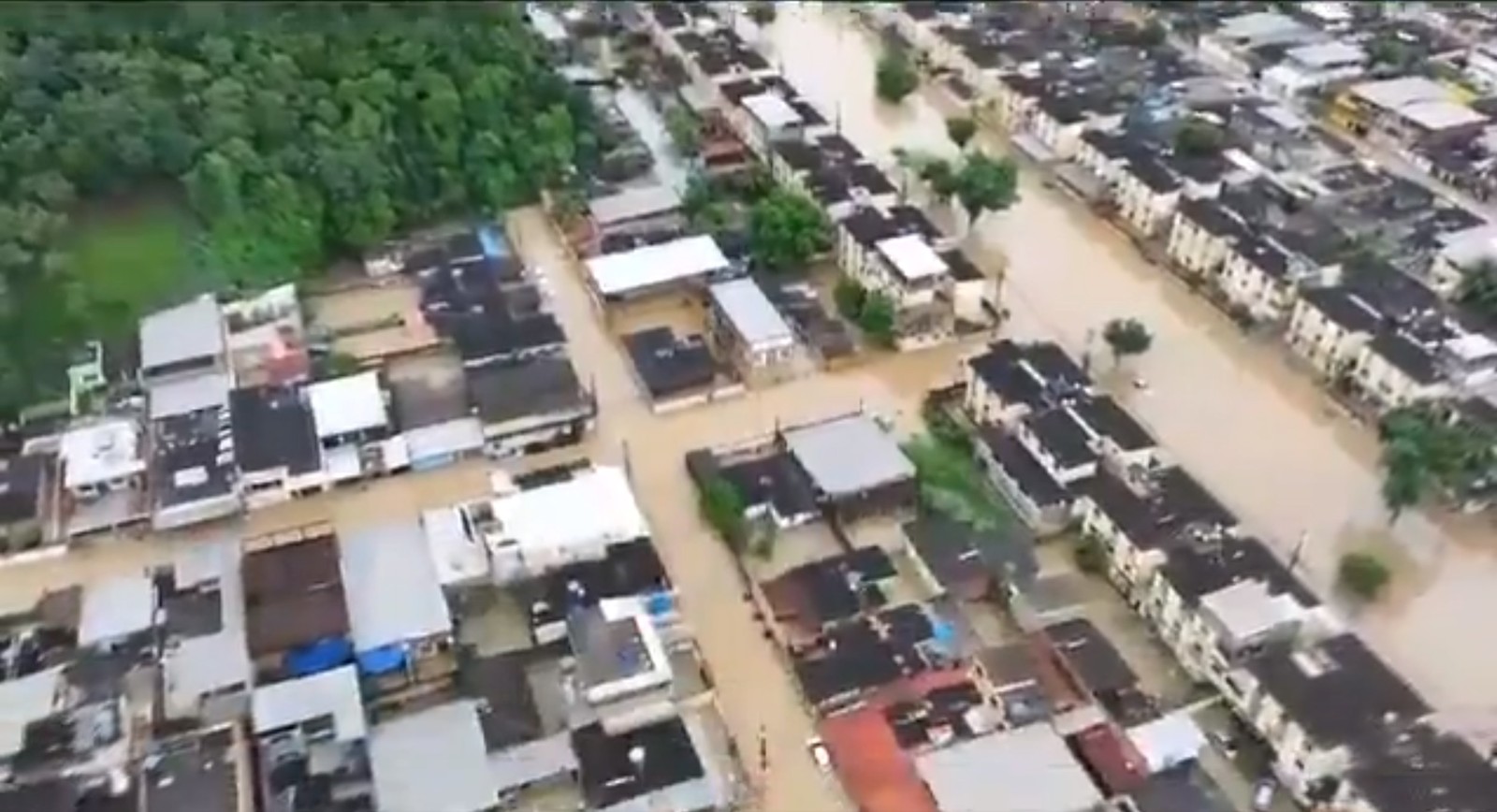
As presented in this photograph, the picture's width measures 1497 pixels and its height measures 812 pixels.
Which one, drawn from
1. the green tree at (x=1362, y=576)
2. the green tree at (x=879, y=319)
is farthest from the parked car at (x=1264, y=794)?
the green tree at (x=879, y=319)

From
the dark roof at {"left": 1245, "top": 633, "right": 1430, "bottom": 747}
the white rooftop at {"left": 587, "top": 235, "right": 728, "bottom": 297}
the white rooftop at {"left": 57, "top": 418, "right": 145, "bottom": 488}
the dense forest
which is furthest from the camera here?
the white rooftop at {"left": 587, "top": 235, "right": 728, "bottom": 297}

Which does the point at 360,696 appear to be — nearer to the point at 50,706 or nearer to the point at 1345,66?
the point at 50,706

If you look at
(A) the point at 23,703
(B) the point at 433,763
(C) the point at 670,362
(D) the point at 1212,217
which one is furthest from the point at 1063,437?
(A) the point at 23,703

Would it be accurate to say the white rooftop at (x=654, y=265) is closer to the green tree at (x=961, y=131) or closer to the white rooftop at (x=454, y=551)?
the white rooftop at (x=454, y=551)

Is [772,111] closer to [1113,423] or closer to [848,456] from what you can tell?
[848,456]

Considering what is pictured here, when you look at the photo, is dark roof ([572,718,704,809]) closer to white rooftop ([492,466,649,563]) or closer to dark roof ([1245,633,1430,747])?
white rooftop ([492,466,649,563])

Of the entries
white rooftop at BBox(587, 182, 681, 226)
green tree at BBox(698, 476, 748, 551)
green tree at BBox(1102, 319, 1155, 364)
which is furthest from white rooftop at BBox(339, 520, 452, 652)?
green tree at BBox(1102, 319, 1155, 364)
